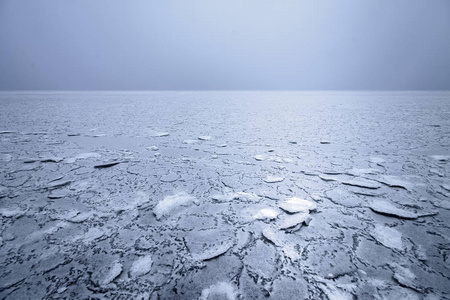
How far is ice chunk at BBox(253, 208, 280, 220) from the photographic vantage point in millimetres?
1111

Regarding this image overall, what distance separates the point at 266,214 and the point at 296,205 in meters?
0.22

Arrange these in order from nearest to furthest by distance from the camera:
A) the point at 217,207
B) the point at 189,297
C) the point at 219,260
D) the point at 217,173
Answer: the point at 189,297 → the point at 219,260 → the point at 217,207 → the point at 217,173

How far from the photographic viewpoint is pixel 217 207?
124cm

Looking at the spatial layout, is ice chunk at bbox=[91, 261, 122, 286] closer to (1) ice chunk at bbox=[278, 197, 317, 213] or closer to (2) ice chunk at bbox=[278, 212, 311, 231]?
(2) ice chunk at bbox=[278, 212, 311, 231]

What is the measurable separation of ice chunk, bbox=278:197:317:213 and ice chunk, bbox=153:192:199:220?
56 cm

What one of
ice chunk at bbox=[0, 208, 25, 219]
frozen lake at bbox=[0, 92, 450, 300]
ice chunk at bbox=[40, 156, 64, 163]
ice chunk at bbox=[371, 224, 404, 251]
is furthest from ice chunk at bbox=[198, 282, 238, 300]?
ice chunk at bbox=[40, 156, 64, 163]

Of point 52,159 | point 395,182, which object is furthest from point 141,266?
point 52,159

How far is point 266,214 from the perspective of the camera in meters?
1.14

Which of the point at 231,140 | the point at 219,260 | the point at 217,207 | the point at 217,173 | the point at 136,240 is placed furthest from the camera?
the point at 231,140

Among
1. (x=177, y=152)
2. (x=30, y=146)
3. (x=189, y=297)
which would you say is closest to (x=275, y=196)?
(x=189, y=297)

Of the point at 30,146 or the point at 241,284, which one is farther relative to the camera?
the point at 30,146

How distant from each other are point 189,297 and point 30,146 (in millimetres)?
3019

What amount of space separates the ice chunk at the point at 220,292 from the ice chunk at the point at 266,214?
45cm

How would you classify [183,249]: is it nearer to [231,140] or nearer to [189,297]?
[189,297]
